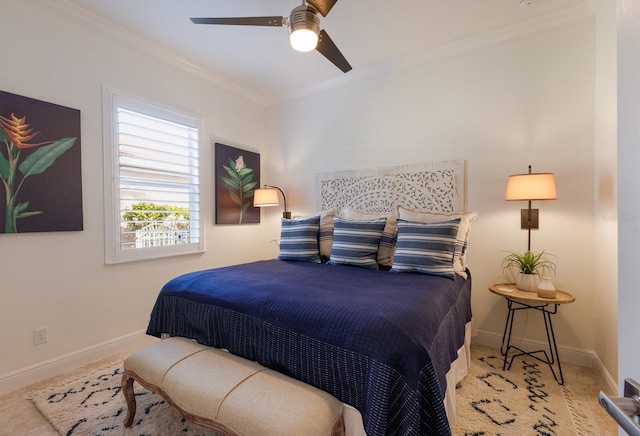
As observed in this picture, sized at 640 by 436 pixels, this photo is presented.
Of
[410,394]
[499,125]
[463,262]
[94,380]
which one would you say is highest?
[499,125]

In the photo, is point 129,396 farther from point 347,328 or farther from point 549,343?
point 549,343

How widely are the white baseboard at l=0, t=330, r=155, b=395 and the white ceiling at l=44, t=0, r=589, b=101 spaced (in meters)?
2.66

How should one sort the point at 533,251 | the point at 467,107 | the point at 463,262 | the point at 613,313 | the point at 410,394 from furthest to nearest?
the point at 467,107 < the point at 533,251 < the point at 463,262 < the point at 613,313 < the point at 410,394

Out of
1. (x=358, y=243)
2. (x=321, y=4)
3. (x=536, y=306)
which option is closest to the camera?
(x=321, y=4)

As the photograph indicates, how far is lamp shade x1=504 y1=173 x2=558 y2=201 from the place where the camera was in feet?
6.91

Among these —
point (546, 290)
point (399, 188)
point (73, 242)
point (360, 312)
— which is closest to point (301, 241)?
point (399, 188)

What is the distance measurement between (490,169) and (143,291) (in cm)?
344

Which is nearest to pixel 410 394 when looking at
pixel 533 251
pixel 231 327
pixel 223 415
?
pixel 223 415

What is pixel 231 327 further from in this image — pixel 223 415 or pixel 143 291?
pixel 143 291

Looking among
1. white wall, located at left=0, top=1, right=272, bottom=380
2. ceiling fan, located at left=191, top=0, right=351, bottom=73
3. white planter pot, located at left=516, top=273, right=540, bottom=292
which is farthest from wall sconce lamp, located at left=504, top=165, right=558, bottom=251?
white wall, located at left=0, top=1, right=272, bottom=380

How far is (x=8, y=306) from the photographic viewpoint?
199 centimetres

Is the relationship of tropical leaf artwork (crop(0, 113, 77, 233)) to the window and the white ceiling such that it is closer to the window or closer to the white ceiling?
the window

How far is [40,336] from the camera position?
212 cm

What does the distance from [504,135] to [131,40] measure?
3.46 m
